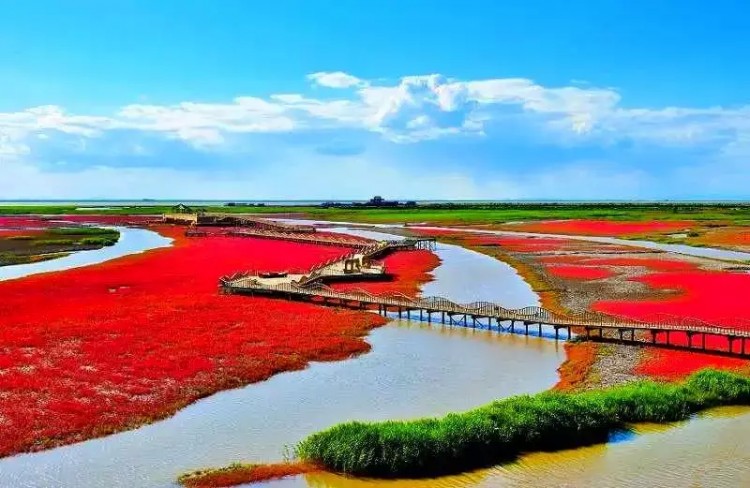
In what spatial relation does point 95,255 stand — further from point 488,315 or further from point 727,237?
A: point 727,237

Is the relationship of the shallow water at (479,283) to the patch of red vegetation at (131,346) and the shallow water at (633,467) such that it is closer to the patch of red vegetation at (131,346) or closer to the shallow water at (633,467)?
the patch of red vegetation at (131,346)

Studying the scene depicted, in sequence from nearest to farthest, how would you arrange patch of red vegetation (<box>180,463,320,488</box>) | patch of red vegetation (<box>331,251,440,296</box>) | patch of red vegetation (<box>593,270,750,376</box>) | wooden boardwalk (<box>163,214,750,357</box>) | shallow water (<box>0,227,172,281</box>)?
patch of red vegetation (<box>180,463,320,488</box>), patch of red vegetation (<box>593,270,750,376</box>), wooden boardwalk (<box>163,214,750,357</box>), patch of red vegetation (<box>331,251,440,296</box>), shallow water (<box>0,227,172,281</box>)

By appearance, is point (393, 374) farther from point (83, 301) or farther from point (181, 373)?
point (83, 301)

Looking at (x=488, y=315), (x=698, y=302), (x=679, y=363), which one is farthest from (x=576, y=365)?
(x=698, y=302)

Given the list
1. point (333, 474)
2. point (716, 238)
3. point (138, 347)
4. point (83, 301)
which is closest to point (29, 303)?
point (83, 301)

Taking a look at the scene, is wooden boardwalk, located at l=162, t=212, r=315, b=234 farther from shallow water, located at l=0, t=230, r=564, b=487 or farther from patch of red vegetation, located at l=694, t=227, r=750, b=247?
shallow water, located at l=0, t=230, r=564, b=487

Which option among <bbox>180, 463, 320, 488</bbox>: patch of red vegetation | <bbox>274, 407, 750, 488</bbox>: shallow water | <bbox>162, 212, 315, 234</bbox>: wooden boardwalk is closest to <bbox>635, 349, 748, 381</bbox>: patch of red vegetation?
<bbox>274, 407, 750, 488</bbox>: shallow water
